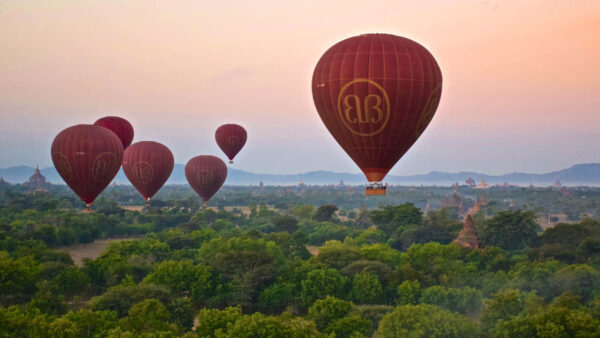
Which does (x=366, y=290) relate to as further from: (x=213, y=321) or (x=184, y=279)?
(x=213, y=321)

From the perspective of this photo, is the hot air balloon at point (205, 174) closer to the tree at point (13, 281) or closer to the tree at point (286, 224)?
the tree at point (286, 224)

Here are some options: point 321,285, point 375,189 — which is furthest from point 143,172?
point 375,189

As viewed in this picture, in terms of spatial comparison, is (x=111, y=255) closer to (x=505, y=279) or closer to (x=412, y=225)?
(x=505, y=279)

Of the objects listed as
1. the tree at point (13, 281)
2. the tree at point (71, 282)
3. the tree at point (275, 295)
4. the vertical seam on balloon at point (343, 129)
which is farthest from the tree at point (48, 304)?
the vertical seam on balloon at point (343, 129)

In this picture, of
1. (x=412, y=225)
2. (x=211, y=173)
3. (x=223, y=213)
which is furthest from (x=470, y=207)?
(x=211, y=173)

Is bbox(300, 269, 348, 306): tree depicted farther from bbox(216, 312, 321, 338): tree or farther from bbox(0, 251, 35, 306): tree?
bbox(0, 251, 35, 306): tree

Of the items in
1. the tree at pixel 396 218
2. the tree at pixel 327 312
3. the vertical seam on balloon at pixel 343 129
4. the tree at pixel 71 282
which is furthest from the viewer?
the tree at pixel 396 218
